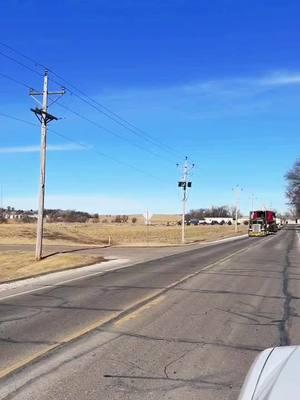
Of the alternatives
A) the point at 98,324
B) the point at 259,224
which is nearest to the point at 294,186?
the point at 259,224

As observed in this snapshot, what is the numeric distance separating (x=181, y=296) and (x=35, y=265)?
13656 millimetres

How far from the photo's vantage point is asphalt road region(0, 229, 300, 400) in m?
6.18

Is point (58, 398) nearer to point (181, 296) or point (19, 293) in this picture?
point (181, 296)

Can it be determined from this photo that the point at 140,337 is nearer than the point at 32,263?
Yes

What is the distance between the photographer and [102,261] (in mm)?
28188

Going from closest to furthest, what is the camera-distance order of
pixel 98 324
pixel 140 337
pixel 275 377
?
pixel 275 377
pixel 140 337
pixel 98 324

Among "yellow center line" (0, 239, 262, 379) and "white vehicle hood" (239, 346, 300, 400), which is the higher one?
"white vehicle hood" (239, 346, 300, 400)

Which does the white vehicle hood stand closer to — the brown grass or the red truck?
the brown grass

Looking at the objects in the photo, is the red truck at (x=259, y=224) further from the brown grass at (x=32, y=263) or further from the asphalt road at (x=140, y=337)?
the asphalt road at (x=140, y=337)

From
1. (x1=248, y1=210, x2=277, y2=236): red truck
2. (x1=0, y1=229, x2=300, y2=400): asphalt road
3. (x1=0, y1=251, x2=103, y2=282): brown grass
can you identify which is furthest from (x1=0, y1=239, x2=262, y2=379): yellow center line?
(x1=248, y1=210, x2=277, y2=236): red truck

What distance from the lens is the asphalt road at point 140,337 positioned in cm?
618

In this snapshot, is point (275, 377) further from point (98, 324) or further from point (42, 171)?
point (42, 171)

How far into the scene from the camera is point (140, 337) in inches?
348

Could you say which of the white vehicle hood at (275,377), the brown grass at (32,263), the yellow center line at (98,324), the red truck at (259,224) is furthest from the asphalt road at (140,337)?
the red truck at (259,224)
